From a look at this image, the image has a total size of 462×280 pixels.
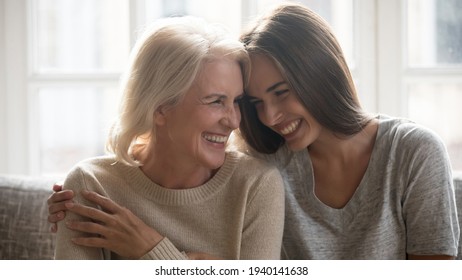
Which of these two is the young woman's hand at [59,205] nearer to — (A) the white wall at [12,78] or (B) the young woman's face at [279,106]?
(B) the young woman's face at [279,106]

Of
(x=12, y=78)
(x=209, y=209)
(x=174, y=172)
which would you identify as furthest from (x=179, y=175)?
(x=12, y=78)

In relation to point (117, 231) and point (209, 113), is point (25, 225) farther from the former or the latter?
point (209, 113)

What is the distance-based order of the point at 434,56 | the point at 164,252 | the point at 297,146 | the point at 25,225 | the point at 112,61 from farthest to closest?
the point at 112,61, the point at 434,56, the point at 25,225, the point at 297,146, the point at 164,252

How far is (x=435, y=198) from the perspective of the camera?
1.77 metres

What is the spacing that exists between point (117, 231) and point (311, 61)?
66 centimetres

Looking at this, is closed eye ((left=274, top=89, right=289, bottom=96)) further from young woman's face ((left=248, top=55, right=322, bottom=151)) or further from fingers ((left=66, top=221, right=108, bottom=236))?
fingers ((left=66, top=221, right=108, bottom=236))

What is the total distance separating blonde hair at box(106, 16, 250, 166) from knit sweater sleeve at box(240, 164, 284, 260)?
29 centimetres

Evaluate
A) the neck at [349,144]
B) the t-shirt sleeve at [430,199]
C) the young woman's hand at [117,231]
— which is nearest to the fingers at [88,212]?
the young woman's hand at [117,231]

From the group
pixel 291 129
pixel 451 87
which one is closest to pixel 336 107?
pixel 291 129

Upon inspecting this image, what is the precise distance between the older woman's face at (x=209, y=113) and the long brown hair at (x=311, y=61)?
0.11 metres

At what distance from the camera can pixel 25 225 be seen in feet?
7.36

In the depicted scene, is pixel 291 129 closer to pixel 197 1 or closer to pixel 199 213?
pixel 199 213

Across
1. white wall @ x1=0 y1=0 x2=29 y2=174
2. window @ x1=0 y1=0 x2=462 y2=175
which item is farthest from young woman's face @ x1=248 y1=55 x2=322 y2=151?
white wall @ x1=0 y1=0 x2=29 y2=174
